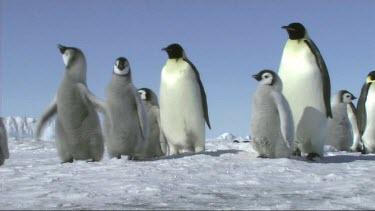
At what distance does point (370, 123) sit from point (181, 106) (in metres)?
4.36

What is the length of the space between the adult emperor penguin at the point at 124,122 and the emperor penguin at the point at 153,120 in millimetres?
1710

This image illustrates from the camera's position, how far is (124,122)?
276 inches

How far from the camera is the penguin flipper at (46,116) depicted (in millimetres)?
7363

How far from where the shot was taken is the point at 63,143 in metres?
7.00

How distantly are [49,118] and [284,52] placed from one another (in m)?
3.51

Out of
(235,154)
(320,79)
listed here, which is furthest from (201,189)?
(320,79)

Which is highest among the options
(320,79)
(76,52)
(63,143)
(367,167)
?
(76,52)

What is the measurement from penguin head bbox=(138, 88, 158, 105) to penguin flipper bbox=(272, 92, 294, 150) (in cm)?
281

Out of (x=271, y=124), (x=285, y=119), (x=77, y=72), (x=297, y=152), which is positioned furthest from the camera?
(x=297, y=152)

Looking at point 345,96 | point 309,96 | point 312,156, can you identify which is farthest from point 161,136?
point 345,96

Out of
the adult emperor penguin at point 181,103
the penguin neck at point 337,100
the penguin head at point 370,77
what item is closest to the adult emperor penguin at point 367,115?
the penguin head at point 370,77

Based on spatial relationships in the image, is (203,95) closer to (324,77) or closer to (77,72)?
(324,77)

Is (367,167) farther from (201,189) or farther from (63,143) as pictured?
(63,143)

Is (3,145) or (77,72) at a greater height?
(77,72)
